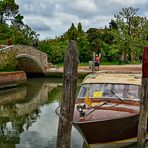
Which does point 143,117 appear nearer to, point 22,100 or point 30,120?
point 30,120

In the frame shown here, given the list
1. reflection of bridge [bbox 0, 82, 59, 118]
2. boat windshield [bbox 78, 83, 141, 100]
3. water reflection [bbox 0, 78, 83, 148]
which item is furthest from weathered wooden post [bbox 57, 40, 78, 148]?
reflection of bridge [bbox 0, 82, 59, 118]

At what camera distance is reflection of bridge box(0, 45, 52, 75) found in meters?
29.4

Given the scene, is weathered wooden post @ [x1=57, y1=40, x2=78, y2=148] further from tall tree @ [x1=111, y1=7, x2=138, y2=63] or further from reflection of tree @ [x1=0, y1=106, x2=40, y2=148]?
tall tree @ [x1=111, y1=7, x2=138, y2=63]

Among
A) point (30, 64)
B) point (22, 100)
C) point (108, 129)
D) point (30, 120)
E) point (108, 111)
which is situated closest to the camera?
point (108, 129)

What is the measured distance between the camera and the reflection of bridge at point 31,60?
29.4 meters

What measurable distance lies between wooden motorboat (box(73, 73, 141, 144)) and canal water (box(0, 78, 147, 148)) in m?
0.47

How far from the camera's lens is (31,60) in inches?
1267

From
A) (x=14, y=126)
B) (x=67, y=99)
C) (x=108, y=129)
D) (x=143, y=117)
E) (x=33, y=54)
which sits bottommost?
(x=14, y=126)

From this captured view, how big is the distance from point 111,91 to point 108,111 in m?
1.29

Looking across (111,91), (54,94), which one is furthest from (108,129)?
(54,94)

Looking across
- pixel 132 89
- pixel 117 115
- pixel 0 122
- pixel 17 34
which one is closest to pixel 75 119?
pixel 117 115

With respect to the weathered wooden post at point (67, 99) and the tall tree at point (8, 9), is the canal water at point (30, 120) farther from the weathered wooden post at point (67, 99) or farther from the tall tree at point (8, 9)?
the tall tree at point (8, 9)

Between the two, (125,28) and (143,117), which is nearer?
(143,117)

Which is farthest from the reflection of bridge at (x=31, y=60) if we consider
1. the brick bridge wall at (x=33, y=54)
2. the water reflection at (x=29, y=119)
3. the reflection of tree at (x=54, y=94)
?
the water reflection at (x=29, y=119)
